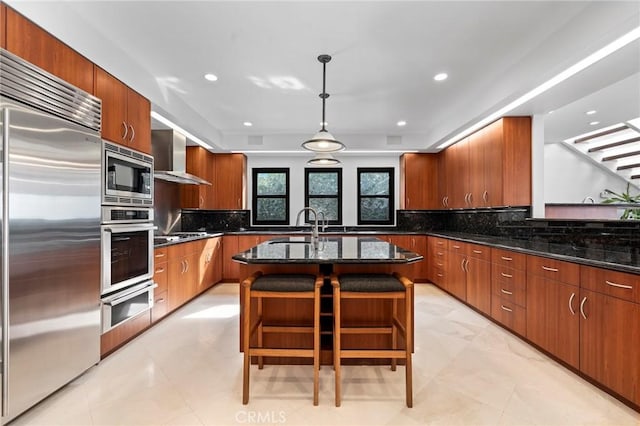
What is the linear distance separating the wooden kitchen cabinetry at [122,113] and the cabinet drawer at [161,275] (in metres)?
1.23

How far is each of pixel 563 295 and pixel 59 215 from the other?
3615mm

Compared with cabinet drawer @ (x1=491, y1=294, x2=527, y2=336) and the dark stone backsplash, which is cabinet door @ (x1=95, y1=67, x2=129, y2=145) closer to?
the dark stone backsplash

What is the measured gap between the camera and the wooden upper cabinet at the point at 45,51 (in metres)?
1.79

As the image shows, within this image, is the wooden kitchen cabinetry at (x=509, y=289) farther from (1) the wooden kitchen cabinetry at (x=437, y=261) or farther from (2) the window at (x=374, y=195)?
(2) the window at (x=374, y=195)

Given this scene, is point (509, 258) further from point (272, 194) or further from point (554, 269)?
point (272, 194)

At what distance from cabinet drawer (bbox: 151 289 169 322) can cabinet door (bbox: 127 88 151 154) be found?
5.10 feet

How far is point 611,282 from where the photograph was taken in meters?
1.99

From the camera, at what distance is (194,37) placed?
260 centimetres

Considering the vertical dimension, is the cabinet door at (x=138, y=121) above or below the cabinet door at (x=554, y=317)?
above

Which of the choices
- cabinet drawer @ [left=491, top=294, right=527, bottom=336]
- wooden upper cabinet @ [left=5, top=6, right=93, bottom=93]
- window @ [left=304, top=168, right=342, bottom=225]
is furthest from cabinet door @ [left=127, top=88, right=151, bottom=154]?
cabinet drawer @ [left=491, top=294, right=527, bottom=336]

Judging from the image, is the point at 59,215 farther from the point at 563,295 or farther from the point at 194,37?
the point at 563,295

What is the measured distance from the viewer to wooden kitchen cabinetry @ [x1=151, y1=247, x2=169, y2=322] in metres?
3.31

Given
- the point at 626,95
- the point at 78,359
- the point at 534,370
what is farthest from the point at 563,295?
the point at 78,359

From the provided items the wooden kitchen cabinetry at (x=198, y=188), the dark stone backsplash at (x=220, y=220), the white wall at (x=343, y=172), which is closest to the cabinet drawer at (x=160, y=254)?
the wooden kitchen cabinetry at (x=198, y=188)
